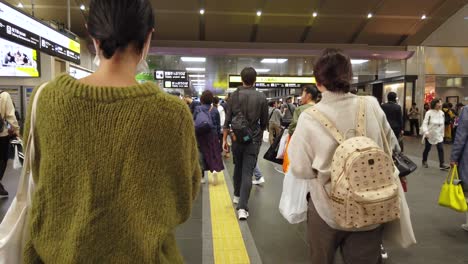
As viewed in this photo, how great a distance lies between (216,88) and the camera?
18.0m

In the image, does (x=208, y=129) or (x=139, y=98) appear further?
(x=208, y=129)

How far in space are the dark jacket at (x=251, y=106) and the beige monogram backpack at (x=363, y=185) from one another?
265 cm

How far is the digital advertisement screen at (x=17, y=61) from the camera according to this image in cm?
839

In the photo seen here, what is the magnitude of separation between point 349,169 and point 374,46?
15554mm

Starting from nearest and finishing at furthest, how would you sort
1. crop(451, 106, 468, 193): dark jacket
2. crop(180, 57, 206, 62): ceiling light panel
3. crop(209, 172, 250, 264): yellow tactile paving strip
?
crop(209, 172, 250, 264): yellow tactile paving strip < crop(451, 106, 468, 193): dark jacket < crop(180, 57, 206, 62): ceiling light panel

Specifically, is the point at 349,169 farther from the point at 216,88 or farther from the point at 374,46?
the point at 216,88

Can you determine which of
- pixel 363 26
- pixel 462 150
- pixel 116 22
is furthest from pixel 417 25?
pixel 116 22

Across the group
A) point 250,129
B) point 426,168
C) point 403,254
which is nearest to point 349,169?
point 403,254

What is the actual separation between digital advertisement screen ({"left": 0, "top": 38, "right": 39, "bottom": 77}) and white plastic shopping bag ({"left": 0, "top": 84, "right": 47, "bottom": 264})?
872 centimetres

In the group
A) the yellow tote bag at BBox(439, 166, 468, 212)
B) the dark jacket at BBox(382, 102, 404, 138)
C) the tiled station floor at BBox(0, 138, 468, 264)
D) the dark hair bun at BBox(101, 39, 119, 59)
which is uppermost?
the dark hair bun at BBox(101, 39, 119, 59)

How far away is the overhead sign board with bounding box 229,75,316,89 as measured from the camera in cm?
1623

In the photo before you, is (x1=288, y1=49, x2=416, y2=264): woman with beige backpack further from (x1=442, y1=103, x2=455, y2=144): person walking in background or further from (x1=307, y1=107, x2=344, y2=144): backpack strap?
(x1=442, y1=103, x2=455, y2=144): person walking in background

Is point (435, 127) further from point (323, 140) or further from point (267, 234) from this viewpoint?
point (323, 140)

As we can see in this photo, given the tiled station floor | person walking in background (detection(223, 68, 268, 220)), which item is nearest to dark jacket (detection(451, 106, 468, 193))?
the tiled station floor
